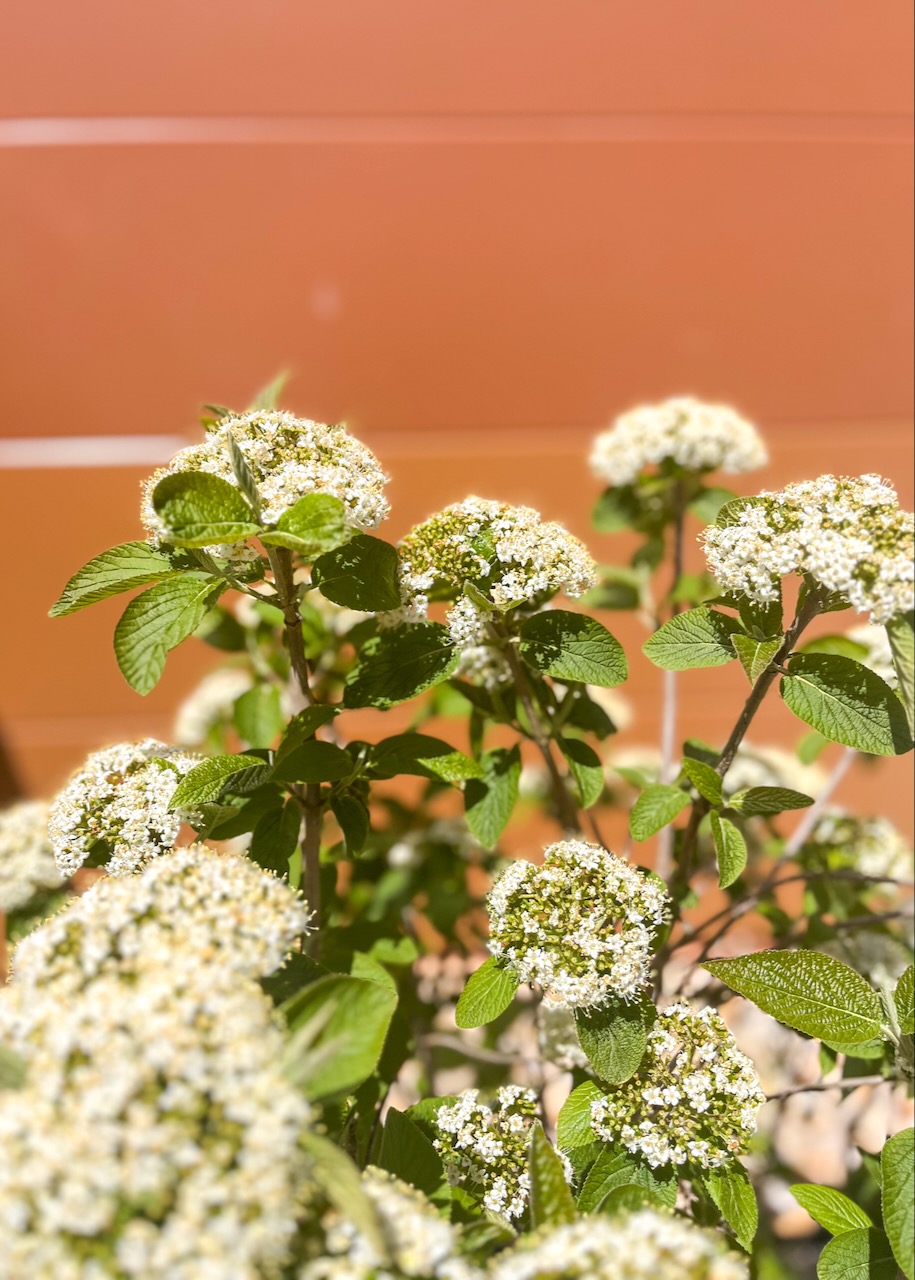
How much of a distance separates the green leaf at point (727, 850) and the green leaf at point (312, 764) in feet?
0.95

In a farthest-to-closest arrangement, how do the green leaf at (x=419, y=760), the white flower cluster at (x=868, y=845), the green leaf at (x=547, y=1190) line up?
1. the white flower cluster at (x=868, y=845)
2. the green leaf at (x=419, y=760)
3. the green leaf at (x=547, y=1190)

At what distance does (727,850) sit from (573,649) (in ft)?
0.63

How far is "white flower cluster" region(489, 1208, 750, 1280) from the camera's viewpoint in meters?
0.40

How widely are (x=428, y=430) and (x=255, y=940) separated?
1.12 meters

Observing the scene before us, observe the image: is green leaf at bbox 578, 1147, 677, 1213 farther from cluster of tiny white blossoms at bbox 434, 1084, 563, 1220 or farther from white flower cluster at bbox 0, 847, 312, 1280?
white flower cluster at bbox 0, 847, 312, 1280

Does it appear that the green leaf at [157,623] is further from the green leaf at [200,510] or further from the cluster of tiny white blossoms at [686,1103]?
the cluster of tiny white blossoms at [686,1103]

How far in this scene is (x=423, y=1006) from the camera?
1.05 metres

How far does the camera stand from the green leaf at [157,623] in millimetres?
609

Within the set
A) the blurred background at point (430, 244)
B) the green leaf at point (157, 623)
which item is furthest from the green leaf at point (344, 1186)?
the blurred background at point (430, 244)

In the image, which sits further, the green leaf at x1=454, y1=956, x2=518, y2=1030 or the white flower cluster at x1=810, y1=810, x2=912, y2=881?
the white flower cluster at x1=810, y1=810, x2=912, y2=881

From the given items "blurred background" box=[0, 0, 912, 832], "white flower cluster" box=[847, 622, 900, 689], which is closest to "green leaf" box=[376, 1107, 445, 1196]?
"white flower cluster" box=[847, 622, 900, 689]

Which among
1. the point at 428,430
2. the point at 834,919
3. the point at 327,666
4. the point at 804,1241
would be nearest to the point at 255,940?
the point at 327,666

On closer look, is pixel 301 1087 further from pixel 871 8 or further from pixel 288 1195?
pixel 871 8

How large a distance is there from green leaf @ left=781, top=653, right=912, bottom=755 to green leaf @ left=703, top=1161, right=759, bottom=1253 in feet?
1.06
